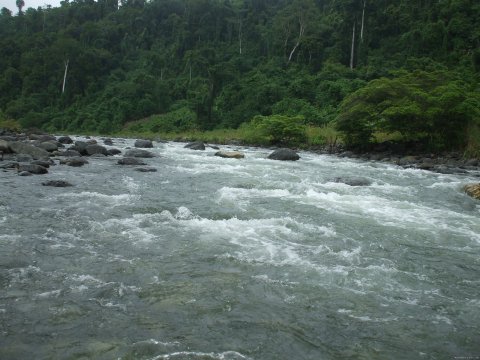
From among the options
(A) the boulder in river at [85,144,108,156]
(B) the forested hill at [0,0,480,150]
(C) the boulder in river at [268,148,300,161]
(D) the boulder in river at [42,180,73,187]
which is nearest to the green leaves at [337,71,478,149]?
(B) the forested hill at [0,0,480,150]

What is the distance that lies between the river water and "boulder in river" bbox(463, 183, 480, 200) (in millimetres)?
1322

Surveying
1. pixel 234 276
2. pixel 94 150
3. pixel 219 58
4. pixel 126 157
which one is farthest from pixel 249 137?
pixel 219 58

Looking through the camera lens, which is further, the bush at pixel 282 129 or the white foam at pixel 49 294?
the bush at pixel 282 129

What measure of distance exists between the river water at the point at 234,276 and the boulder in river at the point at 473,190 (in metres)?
1.32

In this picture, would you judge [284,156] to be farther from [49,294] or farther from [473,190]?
[49,294]

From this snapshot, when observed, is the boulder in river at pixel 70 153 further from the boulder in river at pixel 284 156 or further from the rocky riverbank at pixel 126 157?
the boulder in river at pixel 284 156

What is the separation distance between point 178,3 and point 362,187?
258 ft

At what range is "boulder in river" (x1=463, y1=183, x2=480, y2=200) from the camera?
12272 millimetres

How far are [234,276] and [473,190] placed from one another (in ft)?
33.0

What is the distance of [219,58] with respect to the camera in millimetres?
60781

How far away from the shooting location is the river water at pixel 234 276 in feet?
13.8

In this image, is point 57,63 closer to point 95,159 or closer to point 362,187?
point 95,159

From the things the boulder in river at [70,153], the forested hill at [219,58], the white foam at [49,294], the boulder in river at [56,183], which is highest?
the forested hill at [219,58]

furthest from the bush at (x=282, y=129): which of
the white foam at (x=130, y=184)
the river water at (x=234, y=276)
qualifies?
the river water at (x=234, y=276)
